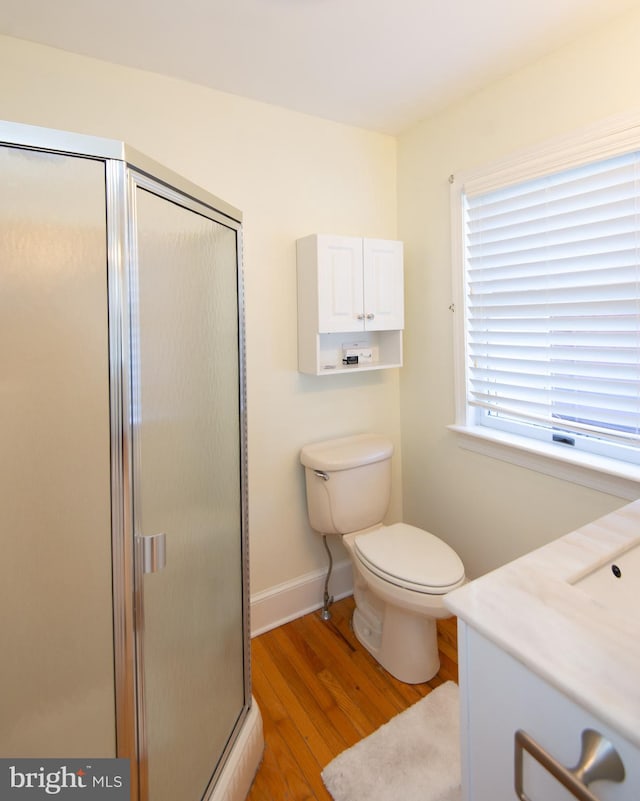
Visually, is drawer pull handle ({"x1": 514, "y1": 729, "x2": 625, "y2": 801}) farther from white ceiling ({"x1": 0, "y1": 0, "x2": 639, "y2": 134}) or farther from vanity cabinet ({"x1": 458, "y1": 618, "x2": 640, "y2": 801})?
white ceiling ({"x1": 0, "y1": 0, "x2": 639, "y2": 134})

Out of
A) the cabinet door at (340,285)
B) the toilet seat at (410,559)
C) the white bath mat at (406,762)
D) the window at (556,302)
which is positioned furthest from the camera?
the cabinet door at (340,285)

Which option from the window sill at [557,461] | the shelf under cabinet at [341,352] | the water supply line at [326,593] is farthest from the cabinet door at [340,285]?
the water supply line at [326,593]

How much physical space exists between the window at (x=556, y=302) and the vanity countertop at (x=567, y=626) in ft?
2.27

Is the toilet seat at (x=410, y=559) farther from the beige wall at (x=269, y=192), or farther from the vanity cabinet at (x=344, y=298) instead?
the vanity cabinet at (x=344, y=298)

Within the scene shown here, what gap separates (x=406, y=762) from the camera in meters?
1.42

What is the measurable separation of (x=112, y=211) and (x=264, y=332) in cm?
117

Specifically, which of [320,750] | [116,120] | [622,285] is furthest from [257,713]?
[116,120]

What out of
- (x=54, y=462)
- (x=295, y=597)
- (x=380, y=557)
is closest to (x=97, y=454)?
(x=54, y=462)

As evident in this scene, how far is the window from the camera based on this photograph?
1.49 metres

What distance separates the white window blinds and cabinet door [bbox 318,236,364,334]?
1.66 ft

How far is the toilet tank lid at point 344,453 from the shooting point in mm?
1977

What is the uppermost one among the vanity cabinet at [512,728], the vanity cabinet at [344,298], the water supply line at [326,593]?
the vanity cabinet at [344,298]

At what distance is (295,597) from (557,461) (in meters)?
1.35

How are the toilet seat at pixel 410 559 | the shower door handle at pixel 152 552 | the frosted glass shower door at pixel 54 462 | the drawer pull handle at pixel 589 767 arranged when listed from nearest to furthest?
the drawer pull handle at pixel 589 767 < the frosted glass shower door at pixel 54 462 < the shower door handle at pixel 152 552 < the toilet seat at pixel 410 559
